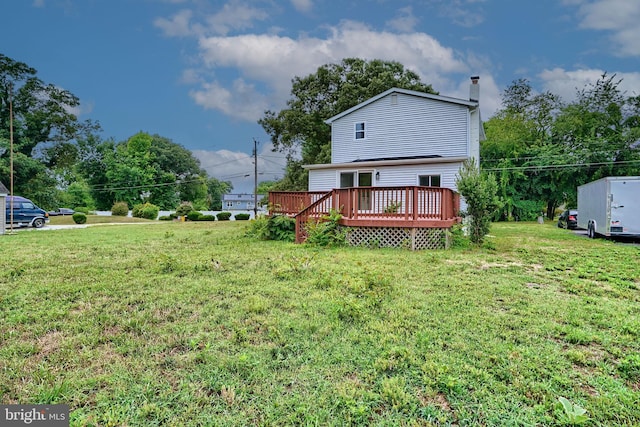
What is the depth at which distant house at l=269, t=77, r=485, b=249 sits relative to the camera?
30.4 ft

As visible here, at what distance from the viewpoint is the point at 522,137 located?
31.0 m

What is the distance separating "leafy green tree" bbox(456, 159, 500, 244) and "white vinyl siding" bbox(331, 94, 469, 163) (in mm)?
5474

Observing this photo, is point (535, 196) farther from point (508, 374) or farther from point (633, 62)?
point (508, 374)

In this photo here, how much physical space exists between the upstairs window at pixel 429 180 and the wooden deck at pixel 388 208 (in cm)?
288

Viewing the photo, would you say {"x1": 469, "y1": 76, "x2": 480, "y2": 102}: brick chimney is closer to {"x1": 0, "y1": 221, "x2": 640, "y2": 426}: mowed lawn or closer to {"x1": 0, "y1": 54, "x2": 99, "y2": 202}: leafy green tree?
{"x1": 0, "y1": 221, "x2": 640, "y2": 426}: mowed lawn

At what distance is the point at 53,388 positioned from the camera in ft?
7.56

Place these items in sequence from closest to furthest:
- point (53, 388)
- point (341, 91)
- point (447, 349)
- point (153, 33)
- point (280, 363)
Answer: point (53, 388) < point (280, 363) < point (447, 349) < point (153, 33) < point (341, 91)

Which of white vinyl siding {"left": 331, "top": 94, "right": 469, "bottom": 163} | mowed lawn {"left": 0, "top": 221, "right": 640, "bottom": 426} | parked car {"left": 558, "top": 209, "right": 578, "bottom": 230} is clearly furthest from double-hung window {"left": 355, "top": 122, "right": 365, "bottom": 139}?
parked car {"left": 558, "top": 209, "right": 578, "bottom": 230}

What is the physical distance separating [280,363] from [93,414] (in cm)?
127

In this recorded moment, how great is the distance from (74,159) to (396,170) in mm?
36185

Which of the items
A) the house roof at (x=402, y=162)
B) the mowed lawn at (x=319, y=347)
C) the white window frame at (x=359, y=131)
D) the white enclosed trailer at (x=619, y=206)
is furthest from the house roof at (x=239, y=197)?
the mowed lawn at (x=319, y=347)

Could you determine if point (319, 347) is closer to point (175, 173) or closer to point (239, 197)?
point (175, 173)

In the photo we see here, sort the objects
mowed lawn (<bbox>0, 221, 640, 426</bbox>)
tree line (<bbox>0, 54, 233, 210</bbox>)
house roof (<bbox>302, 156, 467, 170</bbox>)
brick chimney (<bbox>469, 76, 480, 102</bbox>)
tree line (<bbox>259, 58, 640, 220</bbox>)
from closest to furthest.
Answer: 1. mowed lawn (<bbox>0, 221, 640, 426</bbox>)
2. house roof (<bbox>302, 156, 467, 170</bbox>)
3. brick chimney (<bbox>469, 76, 480, 102</bbox>)
4. tree line (<bbox>259, 58, 640, 220</bbox>)
5. tree line (<bbox>0, 54, 233, 210</bbox>)

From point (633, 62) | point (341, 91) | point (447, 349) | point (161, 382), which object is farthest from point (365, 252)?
point (633, 62)
